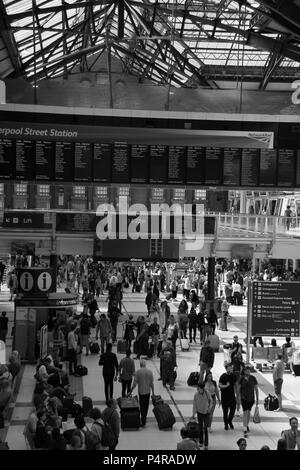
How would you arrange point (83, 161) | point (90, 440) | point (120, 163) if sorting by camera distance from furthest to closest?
point (120, 163) < point (83, 161) < point (90, 440)

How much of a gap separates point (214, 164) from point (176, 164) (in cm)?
118

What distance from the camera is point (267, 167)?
76.6 feet

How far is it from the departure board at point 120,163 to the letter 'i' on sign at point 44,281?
4756 millimetres

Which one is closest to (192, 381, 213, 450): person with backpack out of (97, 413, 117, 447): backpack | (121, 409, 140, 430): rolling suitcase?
(121, 409, 140, 430): rolling suitcase

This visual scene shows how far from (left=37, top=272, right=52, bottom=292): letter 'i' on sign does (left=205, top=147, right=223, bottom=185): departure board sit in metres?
6.54

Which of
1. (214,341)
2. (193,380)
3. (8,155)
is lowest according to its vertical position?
(193,380)

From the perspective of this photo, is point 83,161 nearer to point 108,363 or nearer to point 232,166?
point 232,166

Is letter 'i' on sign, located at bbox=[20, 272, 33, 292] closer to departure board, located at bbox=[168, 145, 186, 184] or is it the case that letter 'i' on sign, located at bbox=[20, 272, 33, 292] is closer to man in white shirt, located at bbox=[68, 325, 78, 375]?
man in white shirt, located at bbox=[68, 325, 78, 375]

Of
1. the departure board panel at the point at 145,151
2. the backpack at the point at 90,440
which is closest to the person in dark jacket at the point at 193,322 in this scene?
the departure board panel at the point at 145,151

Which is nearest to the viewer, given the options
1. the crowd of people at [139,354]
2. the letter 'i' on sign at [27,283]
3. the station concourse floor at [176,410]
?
the crowd of people at [139,354]

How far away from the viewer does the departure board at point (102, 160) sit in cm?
2284

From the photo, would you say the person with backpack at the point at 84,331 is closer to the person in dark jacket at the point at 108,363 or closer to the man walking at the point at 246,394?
the person in dark jacket at the point at 108,363

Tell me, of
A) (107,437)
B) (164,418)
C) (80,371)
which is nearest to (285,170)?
(80,371)
